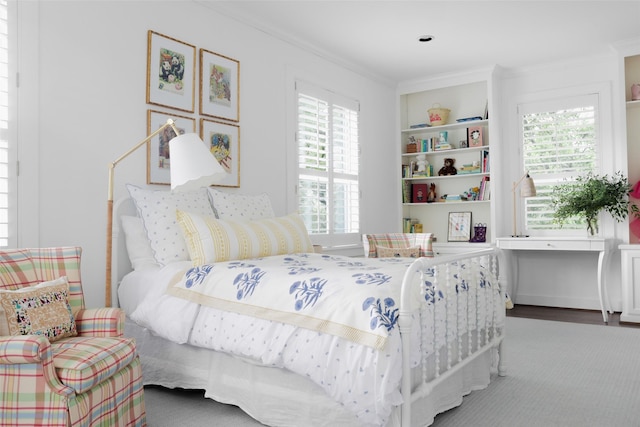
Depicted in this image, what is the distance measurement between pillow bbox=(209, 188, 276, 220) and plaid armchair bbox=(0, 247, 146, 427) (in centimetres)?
115

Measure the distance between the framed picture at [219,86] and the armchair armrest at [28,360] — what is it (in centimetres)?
238

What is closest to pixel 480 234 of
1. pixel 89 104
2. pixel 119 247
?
pixel 119 247

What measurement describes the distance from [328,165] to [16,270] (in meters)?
3.27

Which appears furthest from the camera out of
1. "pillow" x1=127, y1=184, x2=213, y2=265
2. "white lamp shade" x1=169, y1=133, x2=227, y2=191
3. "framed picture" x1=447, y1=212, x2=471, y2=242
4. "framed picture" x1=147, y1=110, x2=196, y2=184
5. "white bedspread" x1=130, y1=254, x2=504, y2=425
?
"framed picture" x1=447, y1=212, x2=471, y2=242

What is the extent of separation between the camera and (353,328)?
205 cm

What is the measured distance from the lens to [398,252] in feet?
Result: 14.7

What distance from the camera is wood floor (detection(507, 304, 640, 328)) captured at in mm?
4840

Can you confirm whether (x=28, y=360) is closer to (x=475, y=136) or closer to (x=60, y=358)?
(x=60, y=358)

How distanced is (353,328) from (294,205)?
2755 millimetres

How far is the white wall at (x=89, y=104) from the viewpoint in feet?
9.46

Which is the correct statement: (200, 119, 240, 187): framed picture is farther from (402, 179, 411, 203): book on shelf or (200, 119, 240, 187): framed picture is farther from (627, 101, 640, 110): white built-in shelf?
(627, 101, 640, 110): white built-in shelf

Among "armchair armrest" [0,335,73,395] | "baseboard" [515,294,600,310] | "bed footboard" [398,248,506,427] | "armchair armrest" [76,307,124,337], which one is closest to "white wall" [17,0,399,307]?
"armchair armrest" [76,307,124,337]

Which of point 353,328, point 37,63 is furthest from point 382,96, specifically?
point 353,328

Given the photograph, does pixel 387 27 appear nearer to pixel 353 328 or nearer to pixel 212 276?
pixel 212 276
